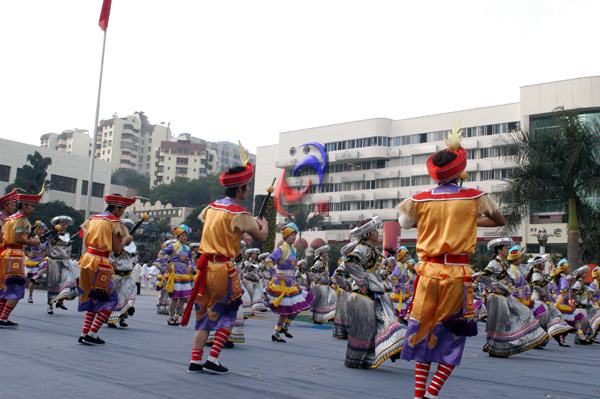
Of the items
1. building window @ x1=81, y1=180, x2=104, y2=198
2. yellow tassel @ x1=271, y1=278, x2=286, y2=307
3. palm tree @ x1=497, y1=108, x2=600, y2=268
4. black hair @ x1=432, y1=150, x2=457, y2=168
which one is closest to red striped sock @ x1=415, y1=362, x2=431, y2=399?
black hair @ x1=432, y1=150, x2=457, y2=168

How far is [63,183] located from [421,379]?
76.8 meters

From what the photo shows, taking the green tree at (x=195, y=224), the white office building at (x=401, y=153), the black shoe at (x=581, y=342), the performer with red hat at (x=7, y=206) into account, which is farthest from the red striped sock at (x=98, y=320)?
the green tree at (x=195, y=224)

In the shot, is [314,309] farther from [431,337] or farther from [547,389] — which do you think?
[431,337]

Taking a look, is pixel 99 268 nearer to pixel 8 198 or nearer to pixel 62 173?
pixel 8 198

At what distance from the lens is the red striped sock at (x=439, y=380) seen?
17.0 feet

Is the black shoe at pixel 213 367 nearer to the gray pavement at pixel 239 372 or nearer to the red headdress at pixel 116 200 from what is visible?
the gray pavement at pixel 239 372

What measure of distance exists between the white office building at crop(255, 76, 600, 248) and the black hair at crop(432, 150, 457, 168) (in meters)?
52.4

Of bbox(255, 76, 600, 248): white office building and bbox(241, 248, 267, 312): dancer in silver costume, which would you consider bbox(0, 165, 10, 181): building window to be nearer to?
bbox(255, 76, 600, 248): white office building

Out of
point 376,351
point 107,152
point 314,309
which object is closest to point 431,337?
point 376,351

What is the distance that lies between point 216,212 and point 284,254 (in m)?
5.30

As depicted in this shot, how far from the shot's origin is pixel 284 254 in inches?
483

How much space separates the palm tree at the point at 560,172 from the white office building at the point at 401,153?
32723 millimetres

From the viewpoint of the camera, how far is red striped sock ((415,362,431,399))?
5.23m

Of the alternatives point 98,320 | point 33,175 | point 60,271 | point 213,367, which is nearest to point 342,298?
point 98,320
